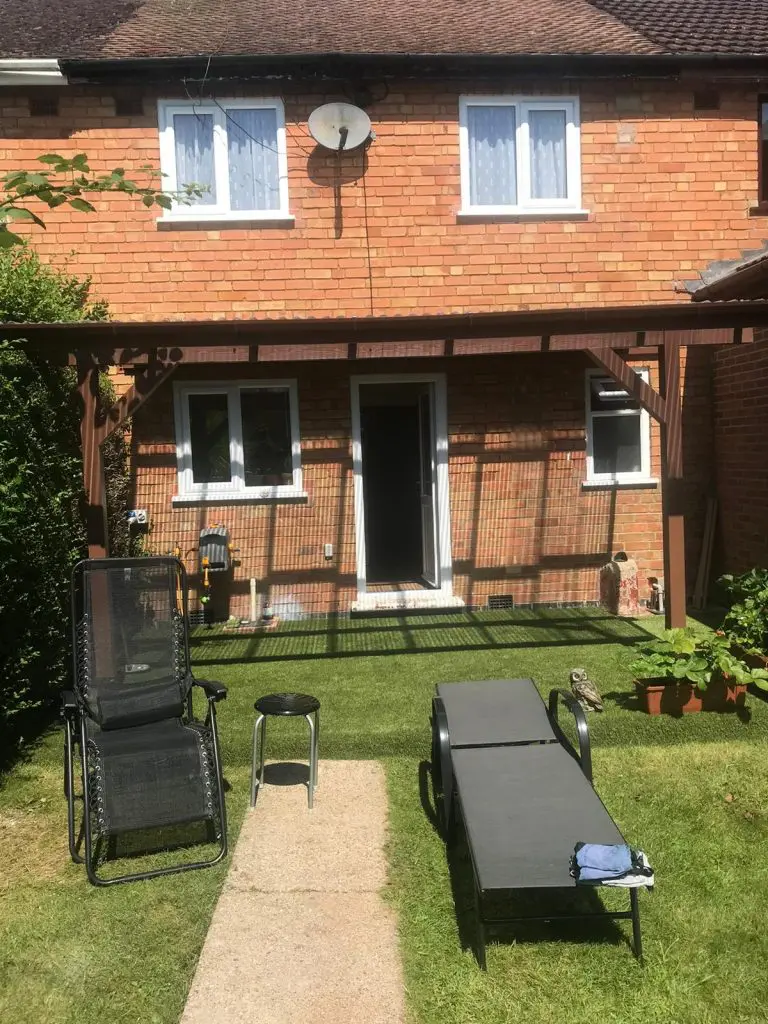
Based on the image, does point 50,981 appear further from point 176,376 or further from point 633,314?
point 176,376

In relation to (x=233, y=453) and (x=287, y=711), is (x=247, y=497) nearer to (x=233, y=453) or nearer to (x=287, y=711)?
(x=233, y=453)

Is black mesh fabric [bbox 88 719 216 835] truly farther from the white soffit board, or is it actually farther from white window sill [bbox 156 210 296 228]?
the white soffit board

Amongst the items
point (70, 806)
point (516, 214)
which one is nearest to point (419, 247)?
point (516, 214)

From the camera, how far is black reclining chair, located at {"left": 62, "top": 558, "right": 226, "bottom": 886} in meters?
3.92

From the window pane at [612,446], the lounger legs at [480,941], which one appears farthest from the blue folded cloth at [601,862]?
the window pane at [612,446]

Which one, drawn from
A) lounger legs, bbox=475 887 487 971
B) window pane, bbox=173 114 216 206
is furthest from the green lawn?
window pane, bbox=173 114 216 206

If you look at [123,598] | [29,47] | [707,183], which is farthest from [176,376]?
[707,183]

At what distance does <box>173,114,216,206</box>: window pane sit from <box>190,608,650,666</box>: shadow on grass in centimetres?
477

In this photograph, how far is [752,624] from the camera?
20.4ft

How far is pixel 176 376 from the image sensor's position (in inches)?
348

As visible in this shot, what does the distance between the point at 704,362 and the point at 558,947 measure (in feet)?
25.2

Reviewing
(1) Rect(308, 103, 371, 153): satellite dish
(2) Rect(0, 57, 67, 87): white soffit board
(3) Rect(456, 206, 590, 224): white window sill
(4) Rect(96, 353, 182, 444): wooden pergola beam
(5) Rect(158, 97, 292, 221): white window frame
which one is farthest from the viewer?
(3) Rect(456, 206, 590, 224): white window sill

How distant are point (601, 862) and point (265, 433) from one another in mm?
6848

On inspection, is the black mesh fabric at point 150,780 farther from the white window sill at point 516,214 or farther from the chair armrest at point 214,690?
the white window sill at point 516,214
